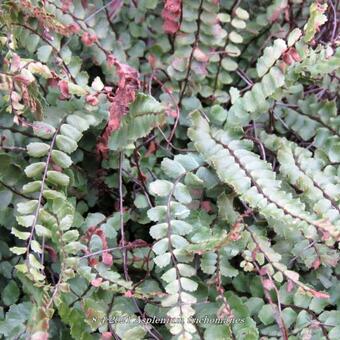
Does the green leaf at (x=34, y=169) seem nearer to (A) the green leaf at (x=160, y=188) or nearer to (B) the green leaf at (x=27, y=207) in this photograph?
(B) the green leaf at (x=27, y=207)

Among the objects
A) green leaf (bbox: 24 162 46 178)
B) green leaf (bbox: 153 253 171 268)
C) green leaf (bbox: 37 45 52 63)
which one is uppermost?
green leaf (bbox: 37 45 52 63)

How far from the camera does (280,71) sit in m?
1.34

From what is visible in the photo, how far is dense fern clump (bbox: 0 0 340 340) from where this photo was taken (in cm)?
121

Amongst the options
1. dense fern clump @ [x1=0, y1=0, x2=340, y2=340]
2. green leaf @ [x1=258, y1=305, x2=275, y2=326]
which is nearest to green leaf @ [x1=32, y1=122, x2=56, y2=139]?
dense fern clump @ [x1=0, y1=0, x2=340, y2=340]

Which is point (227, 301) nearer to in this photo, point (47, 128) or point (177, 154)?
point (177, 154)

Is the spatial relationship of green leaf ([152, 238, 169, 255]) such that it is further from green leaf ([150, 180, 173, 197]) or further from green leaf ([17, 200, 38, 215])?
green leaf ([17, 200, 38, 215])

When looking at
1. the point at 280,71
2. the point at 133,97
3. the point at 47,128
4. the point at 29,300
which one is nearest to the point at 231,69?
the point at 280,71

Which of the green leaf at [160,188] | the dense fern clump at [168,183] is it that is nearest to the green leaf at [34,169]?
the dense fern clump at [168,183]

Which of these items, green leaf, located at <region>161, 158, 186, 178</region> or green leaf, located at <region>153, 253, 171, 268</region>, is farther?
green leaf, located at <region>161, 158, 186, 178</region>

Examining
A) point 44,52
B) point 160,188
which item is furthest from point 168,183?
point 44,52

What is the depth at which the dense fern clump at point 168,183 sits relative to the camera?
1.21m

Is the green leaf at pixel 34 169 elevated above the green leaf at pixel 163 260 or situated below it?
above

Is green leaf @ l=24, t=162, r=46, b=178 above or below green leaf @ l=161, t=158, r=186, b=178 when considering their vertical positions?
below

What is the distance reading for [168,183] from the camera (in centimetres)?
130
